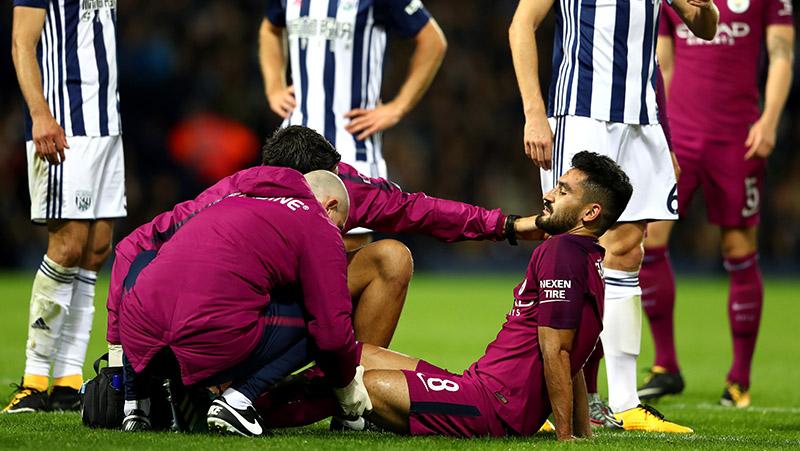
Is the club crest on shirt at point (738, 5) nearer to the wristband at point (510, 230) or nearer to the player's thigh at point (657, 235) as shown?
the player's thigh at point (657, 235)

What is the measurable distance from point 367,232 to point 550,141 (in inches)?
44.7

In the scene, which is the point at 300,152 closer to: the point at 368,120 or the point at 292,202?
the point at 292,202

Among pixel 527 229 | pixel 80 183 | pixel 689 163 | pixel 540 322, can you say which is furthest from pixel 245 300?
pixel 689 163

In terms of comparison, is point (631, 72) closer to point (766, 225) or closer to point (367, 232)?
point (367, 232)

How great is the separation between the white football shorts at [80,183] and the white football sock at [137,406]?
149 centimetres

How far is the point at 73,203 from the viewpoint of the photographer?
5.63 m

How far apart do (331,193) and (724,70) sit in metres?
3.40

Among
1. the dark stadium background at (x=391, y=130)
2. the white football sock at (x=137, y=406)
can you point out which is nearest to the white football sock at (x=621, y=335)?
the white football sock at (x=137, y=406)

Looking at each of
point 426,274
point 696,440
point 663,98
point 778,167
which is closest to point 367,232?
point 663,98

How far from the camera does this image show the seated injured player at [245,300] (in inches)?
161

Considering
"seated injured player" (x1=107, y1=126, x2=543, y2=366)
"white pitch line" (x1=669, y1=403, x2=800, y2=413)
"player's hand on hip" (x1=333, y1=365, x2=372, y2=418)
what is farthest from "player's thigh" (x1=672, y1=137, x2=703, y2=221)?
"player's hand on hip" (x1=333, y1=365, x2=372, y2=418)

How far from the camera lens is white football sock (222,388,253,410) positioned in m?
4.16

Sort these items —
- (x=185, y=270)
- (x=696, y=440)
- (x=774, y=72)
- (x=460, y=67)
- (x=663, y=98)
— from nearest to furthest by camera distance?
1. (x=185, y=270)
2. (x=696, y=440)
3. (x=663, y=98)
4. (x=774, y=72)
5. (x=460, y=67)

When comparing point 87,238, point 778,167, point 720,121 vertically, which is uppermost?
point 720,121
